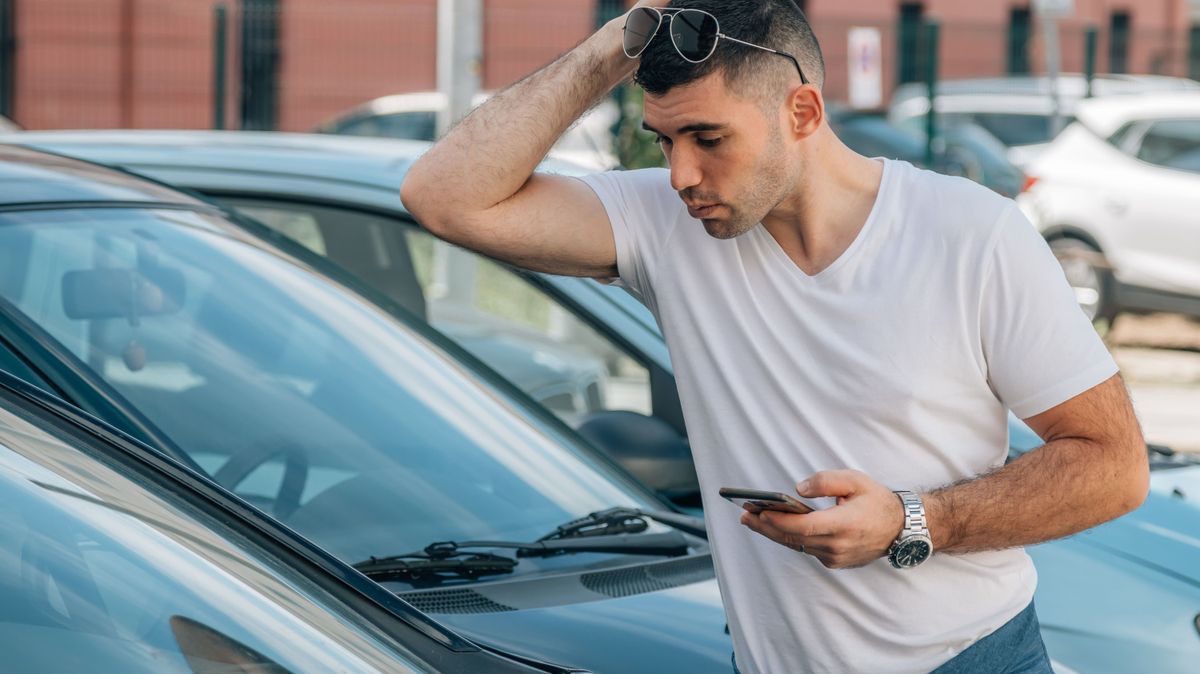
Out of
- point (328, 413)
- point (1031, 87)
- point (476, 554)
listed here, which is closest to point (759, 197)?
point (476, 554)

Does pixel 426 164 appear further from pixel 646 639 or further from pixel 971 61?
pixel 971 61

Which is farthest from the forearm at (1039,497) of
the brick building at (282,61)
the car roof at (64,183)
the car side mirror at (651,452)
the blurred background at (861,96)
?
the brick building at (282,61)

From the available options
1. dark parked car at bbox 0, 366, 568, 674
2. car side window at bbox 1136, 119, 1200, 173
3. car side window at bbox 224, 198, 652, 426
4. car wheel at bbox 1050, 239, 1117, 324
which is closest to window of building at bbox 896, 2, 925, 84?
car side window at bbox 1136, 119, 1200, 173

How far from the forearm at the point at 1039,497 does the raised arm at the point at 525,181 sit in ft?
2.05

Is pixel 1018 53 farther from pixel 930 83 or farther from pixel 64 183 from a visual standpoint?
pixel 64 183

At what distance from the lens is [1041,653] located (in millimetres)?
2191

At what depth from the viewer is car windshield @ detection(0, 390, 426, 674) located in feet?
5.87

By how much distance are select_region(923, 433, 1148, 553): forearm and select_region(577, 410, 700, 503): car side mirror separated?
4.29ft

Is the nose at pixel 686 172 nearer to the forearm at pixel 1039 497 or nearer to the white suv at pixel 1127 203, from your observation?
the forearm at pixel 1039 497

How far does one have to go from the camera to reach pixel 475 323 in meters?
5.29

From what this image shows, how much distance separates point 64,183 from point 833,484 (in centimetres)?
174

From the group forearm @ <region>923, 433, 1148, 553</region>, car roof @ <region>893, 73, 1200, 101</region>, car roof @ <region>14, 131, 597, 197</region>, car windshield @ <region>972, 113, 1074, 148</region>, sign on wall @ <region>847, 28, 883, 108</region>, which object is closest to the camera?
forearm @ <region>923, 433, 1148, 553</region>

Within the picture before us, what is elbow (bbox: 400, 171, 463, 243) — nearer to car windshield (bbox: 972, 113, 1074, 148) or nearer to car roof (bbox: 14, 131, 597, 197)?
car roof (bbox: 14, 131, 597, 197)

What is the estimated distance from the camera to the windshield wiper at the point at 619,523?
9.34 feet
